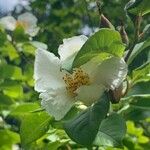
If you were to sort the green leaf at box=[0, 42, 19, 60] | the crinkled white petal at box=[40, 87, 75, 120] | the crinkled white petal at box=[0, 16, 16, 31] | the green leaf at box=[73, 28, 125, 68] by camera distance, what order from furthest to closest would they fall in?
1. the green leaf at box=[0, 42, 19, 60]
2. the crinkled white petal at box=[0, 16, 16, 31]
3. the crinkled white petal at box=[40, 87, 75, 120]
4. the green leaf at box=[73, 28, 125, 68]

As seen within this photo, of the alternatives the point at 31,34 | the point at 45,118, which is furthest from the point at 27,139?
the point at 31,34

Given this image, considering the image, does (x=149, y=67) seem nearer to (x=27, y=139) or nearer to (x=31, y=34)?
(x=27, y=139)

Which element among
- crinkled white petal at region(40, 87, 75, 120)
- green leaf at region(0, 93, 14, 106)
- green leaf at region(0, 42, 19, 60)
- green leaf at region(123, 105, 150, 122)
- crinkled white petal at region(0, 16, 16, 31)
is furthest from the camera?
green leaf at region(0, 42, 19, 60)

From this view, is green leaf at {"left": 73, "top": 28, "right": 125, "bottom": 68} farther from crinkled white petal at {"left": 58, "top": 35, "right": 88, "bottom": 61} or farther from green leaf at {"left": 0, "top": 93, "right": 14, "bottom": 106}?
green leaf at {"left": 0, "top": 93, "right": 14, "bottom": 106}

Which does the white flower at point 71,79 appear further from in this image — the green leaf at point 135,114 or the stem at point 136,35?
the green leaf at point 135,114

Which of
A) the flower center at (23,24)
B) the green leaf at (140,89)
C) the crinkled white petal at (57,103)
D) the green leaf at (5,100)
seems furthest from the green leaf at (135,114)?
the flower center at (23,24)

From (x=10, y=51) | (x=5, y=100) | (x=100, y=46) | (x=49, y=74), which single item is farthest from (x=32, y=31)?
(x=100, y=46)

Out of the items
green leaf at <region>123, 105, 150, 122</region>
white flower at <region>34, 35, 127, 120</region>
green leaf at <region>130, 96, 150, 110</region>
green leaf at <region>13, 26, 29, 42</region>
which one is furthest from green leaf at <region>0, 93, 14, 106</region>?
white flower at <region>34, 35, 127, 120</region>
